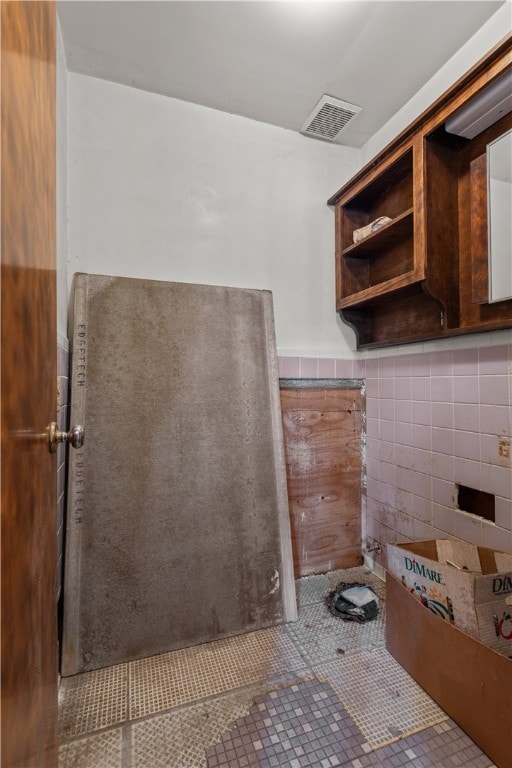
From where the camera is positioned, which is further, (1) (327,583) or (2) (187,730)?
(1) (327,583)

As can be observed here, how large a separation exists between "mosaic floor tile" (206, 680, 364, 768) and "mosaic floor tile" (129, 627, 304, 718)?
125 mm

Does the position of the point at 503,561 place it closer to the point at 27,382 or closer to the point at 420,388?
the point at 420,388

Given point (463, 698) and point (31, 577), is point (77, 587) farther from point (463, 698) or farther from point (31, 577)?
point (463, 698)

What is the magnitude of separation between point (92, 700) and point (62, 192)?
193 centimetres

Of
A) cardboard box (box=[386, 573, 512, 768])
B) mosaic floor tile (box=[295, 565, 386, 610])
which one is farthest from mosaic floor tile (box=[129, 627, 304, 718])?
cardboard box (box=[386, 573, 512, 768])

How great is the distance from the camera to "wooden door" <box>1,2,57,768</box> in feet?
1.53

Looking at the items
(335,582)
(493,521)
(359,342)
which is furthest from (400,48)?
(335,582)

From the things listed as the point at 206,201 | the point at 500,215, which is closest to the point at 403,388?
the point at 500,215

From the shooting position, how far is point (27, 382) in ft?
1.91

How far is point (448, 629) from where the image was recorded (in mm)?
1130

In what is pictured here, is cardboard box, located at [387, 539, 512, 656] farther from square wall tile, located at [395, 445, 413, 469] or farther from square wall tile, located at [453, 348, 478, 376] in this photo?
square wall tile, located at [453, 348, 478, 376]

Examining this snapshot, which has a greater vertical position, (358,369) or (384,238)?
(384,238)

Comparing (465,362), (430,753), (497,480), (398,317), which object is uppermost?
(398,317)

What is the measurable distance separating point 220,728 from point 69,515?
87cm
